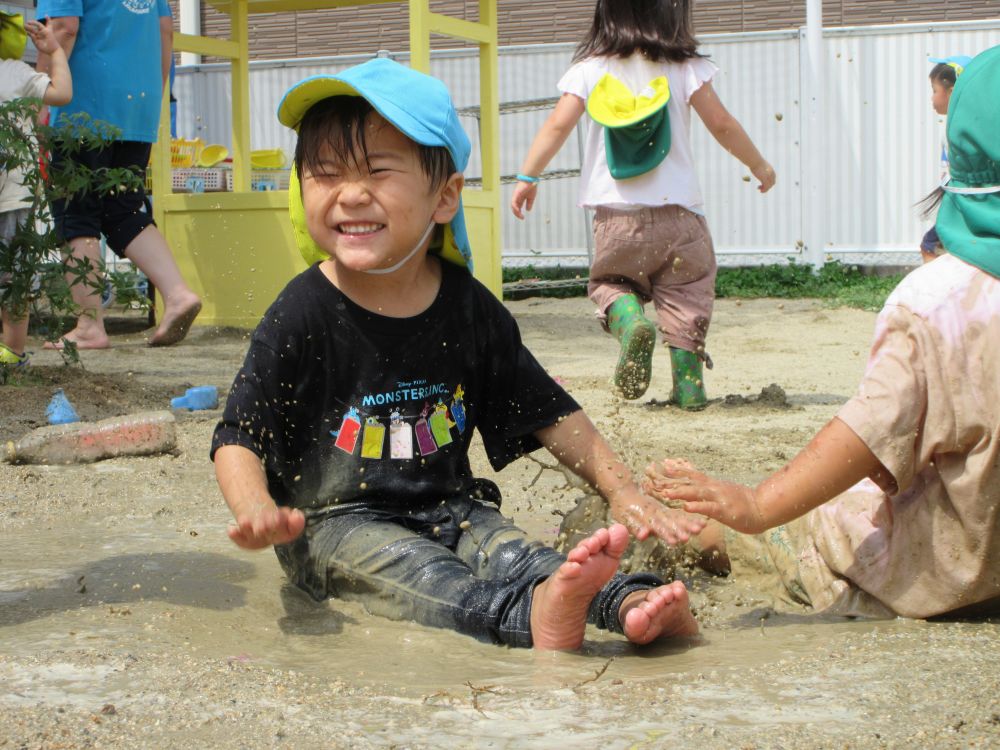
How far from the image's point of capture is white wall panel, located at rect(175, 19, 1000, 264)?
11750mm

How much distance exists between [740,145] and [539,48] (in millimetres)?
7210

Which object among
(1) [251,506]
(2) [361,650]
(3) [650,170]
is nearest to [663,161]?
(3) [650,170]

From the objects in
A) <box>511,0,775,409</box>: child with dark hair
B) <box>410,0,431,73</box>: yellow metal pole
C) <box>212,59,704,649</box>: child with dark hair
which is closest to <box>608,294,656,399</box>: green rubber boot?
<box>511,0,775,409</box>: child with dark hair

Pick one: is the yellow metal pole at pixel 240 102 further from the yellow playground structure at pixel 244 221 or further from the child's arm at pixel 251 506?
the child's arm at pixel 251 506

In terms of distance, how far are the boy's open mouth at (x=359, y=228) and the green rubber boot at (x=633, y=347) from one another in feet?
7.29

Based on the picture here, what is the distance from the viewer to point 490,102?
8812 millimetres

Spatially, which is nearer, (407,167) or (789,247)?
(407,167)

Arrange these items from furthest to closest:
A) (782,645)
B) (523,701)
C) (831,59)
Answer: (831,59), (782,645), (523,701)

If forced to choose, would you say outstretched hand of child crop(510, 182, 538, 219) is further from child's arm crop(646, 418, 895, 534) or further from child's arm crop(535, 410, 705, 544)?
child's arm crop(646, 418, 895, 534)

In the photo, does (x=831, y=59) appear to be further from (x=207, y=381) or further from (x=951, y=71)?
(x=207, y=381)

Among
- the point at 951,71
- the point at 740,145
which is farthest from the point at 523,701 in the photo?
the point at 951,71

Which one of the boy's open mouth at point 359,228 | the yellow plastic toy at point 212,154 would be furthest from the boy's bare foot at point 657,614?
the yellow plastic toy at point 212,154

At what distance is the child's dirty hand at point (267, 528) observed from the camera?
2.32 meters

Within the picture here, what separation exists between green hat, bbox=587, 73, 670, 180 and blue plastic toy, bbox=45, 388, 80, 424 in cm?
228
